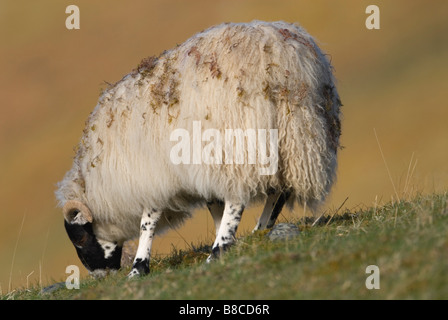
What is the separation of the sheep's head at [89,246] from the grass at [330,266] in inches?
57.1

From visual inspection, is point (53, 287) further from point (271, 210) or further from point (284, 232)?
point (284, 232)

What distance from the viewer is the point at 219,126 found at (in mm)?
8078

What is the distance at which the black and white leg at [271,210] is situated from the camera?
9.48m

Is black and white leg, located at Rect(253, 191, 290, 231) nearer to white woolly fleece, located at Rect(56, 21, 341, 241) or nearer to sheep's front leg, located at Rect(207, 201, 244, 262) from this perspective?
white woolly fleece, located at Rect(56, 21, 341, 241)

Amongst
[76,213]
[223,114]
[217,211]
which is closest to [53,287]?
[76,213]

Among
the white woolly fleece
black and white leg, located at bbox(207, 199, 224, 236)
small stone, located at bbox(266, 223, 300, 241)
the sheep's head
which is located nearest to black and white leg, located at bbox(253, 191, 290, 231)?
the white woolly fleece

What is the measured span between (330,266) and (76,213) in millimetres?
5386

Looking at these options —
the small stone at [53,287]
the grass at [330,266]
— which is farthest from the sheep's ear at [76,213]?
the grass at [330,266]

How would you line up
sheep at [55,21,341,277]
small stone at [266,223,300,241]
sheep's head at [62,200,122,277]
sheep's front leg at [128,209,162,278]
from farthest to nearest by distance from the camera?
sheep's head at [62,200,122,277] → sheep's front leg at [128,209,162,278] → small stone at [266,223,300,241] → sheep at [55,21,341,277]

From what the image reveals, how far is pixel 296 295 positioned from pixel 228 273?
1.27 meters

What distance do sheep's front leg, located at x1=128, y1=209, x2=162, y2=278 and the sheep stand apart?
1 centimetres

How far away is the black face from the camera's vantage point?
10258 mm

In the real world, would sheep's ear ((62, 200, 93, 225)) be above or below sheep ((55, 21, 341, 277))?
below
